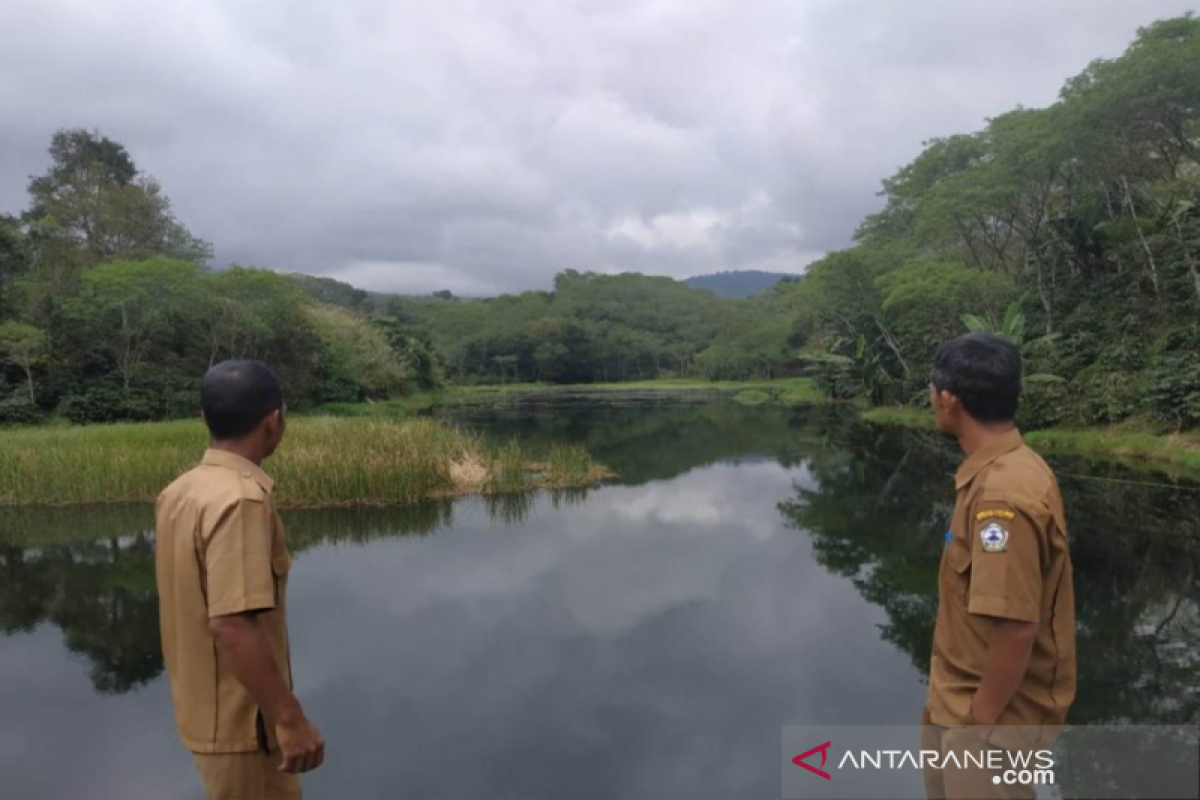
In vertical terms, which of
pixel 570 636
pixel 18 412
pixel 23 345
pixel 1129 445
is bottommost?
pixel 570 636

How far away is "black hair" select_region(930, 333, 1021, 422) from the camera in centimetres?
184

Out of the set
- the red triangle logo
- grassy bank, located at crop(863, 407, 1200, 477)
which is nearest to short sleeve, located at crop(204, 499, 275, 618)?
the red triangle logo

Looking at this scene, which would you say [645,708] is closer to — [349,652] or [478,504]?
[349,652]

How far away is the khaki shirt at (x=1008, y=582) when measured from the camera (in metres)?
1.70

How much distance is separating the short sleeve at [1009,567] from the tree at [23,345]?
22.7 metres

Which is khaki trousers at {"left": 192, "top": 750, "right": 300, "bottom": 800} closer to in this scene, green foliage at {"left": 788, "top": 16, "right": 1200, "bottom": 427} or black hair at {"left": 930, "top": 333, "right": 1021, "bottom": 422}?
black hair at {"left": 930, "top": 333, "right": 1021, "bottom": 422}

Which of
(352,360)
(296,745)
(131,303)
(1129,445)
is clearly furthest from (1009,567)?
(352,360)

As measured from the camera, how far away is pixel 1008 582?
1694 mm

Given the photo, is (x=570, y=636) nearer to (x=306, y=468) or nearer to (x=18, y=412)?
(x=306, y=468)

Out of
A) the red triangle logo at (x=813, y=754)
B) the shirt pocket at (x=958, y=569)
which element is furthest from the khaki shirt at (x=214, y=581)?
the red triangle logo at (x=813, y=754)

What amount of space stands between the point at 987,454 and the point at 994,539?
23cm

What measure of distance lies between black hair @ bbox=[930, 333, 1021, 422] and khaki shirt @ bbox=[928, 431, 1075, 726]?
0.09 m

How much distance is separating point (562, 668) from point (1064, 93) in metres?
17.9

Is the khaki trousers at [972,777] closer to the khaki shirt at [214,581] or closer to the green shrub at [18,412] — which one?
the khaki shirt at [214,581]
